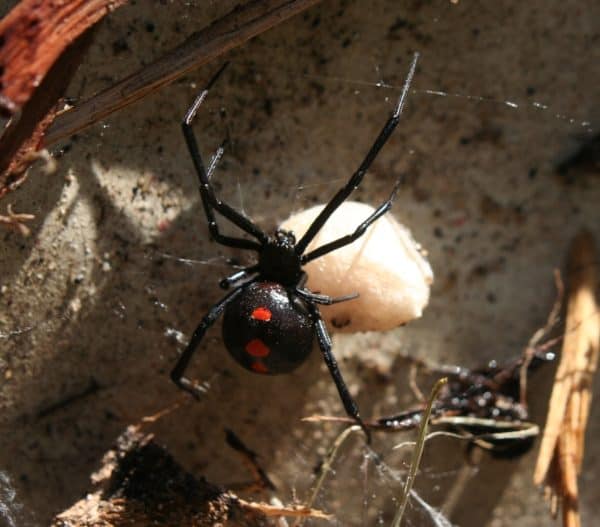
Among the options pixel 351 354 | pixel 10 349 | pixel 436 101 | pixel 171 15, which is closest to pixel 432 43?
pixel 436 101

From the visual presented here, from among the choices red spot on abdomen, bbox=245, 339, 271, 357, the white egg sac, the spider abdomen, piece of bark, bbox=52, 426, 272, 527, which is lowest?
piece of bark, bbox=52, 426, 272, 527

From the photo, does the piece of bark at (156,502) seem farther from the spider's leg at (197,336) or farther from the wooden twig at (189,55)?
the wooden twig at (189,55)

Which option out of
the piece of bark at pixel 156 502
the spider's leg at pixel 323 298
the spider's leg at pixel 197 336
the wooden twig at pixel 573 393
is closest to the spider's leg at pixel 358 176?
the spider's leg at pixel 323 298

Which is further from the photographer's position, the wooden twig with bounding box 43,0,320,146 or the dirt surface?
the dirt surface

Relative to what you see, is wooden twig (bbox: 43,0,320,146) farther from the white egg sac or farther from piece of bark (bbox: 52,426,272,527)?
piece of bark (bbox: 52,426,272,527)

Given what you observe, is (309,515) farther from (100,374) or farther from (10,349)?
(10,349)

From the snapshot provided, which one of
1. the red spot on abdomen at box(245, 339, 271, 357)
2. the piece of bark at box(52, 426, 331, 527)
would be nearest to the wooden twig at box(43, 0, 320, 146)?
the red spot on abdomen at box(245, 339, 271, 357)

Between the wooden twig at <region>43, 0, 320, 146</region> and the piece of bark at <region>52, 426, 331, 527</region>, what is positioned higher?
the wooden twig at <region>43, 0, 320, 146</region>
